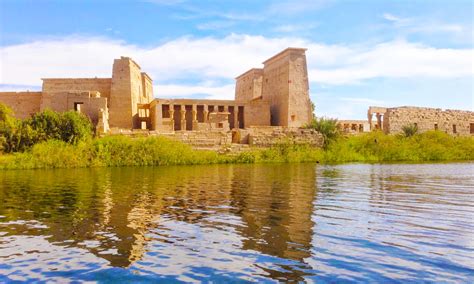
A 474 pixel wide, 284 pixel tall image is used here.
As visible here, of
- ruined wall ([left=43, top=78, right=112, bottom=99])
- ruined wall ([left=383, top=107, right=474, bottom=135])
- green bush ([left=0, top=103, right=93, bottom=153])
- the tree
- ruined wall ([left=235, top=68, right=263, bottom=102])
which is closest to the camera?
green bush ([left=0, top=103, right=93, bottom=153])

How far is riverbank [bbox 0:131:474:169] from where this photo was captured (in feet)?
→ 81.7

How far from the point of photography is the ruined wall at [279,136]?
30.9m

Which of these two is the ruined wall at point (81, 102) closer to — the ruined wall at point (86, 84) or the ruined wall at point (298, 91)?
the ruined wall at point (86, 84)

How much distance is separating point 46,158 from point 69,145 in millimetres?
1867

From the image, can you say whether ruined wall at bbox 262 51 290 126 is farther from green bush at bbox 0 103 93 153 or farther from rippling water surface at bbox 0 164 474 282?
rippling water surface at bbox 0 164 474 282

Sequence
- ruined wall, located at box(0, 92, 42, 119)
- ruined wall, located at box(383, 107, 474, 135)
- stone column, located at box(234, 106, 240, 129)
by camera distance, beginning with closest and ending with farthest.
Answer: ruined wall, located at box(0, 92, 42, 119) < stone column, located at box(234, 106, 240, 129) < ruined wall, located at box(383, 107, 474, 135)

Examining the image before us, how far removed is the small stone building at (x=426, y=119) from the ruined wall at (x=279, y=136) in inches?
430

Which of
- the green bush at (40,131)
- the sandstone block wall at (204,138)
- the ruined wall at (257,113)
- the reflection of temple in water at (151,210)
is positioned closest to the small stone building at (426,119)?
the ruined wall at (257,113)

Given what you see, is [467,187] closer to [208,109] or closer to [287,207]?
[287,207]

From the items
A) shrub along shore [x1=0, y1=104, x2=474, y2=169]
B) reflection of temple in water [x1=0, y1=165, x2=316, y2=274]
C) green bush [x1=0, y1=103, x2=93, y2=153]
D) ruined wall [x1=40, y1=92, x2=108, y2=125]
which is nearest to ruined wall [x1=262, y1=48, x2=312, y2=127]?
shrub along shore [x1=0, y1=104, x2=474, y2=169]

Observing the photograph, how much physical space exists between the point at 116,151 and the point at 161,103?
10.2 metres

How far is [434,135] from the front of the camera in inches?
1371

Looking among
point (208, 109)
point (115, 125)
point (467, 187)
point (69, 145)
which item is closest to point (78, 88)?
point (115, 125)

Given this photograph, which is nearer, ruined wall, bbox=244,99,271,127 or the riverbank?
the riverbank
